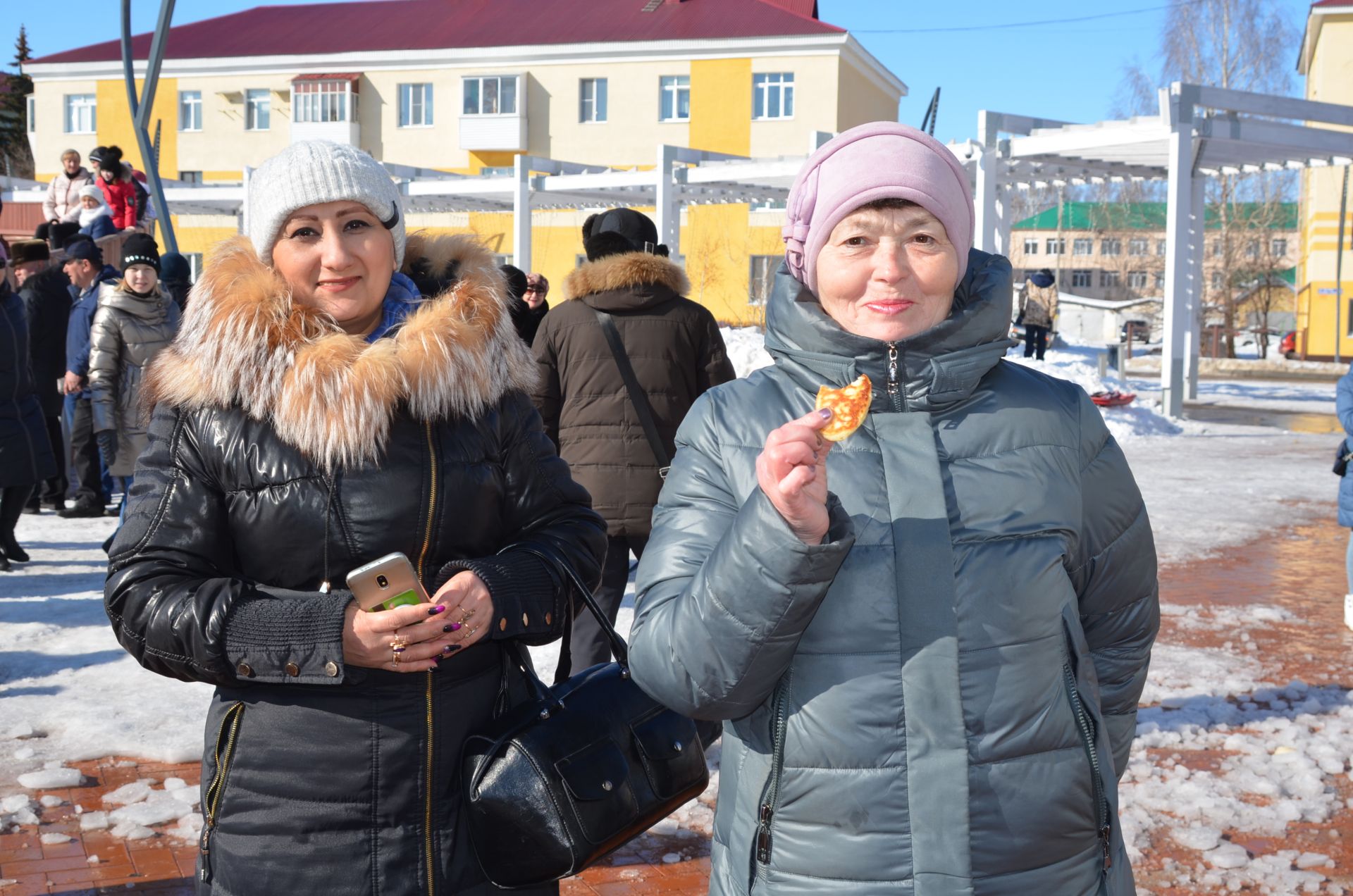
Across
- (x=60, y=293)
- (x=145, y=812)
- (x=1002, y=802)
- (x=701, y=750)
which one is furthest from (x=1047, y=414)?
(x=60, y=293)

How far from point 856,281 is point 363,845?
1.34 m

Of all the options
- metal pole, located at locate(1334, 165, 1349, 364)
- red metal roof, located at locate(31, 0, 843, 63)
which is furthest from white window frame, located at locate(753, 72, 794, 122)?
metal pole, located at locate(1334, 165, 1349, 364)

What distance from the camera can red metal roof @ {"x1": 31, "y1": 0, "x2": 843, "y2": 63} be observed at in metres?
49.0

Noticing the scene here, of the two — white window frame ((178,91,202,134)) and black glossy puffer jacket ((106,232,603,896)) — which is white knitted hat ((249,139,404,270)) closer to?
black glossy puffer jacket ((106,232,603,896))

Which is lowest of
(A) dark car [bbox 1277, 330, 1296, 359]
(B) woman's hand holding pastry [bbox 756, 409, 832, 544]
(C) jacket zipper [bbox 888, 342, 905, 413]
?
(A) dark car [bbox 1277, 330, 1296, 359]

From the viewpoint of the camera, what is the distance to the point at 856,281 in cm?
213

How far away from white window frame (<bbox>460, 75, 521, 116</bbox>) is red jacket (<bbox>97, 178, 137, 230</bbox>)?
3665cm

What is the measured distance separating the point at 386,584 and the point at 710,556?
1.99 ft

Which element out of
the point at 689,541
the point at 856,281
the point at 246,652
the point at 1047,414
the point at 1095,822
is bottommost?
the point at 1095,822

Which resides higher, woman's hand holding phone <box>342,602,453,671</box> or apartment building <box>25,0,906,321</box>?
apartment building <box>25,0,906,321</box>

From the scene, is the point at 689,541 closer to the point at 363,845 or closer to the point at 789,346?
the point at 789,346

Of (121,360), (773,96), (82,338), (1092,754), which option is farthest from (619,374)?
(773,96)

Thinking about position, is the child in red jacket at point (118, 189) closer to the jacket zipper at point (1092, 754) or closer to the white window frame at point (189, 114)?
the jacket zipper at point (1092, 754)

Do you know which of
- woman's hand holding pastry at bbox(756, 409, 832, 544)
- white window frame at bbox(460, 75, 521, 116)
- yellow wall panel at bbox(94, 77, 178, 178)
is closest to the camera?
woman's hand holding pastry at bbox(756, 409, 832, 544)
